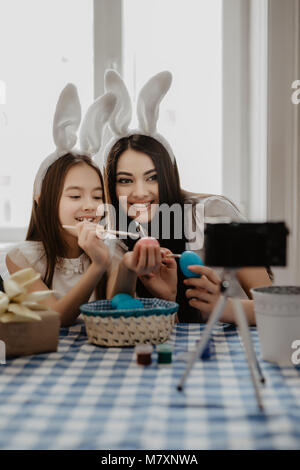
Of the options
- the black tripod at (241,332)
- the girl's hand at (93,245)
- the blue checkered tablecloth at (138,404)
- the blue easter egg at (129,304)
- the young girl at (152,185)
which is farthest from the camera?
the young girl at (152,185)

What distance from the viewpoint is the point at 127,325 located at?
1.01 meters

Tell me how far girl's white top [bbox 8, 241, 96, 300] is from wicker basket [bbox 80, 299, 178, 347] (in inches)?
13.1

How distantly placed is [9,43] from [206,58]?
751 millimetres

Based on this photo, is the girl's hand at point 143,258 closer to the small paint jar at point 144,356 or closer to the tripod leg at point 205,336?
the small paint jar at point 144,356

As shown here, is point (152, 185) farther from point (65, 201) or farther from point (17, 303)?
point (17, 303)

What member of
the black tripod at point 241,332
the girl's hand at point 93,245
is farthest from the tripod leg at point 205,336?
the girl's hand at point 93,245

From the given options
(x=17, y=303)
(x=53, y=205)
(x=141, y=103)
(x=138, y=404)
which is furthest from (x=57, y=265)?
(x=138, y=404)

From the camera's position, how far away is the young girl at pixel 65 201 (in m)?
1.38

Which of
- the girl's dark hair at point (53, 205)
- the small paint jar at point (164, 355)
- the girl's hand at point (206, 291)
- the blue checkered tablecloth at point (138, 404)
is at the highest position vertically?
the girl's dark hair at point (53, 205)

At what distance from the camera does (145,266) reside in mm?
1158

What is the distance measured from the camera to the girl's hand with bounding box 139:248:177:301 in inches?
52.8

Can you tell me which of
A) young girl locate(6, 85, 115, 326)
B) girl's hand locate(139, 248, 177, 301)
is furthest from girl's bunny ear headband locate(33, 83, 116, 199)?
girl's hand locate(139, 248, 177, 301)

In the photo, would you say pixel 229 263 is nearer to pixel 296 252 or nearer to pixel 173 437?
pixel 173 437

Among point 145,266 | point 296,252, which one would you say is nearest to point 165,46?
point 296,252
